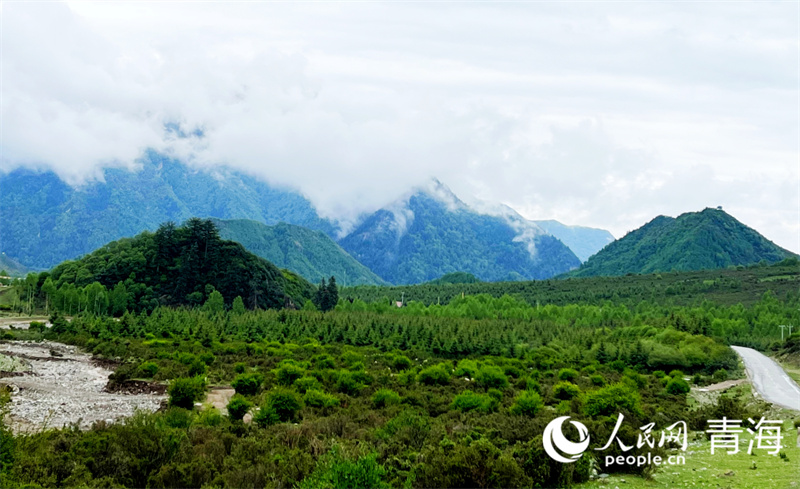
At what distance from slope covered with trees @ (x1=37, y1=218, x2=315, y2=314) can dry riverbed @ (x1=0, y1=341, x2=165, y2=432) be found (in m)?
41.3

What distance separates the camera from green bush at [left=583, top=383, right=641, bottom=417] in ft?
78.3

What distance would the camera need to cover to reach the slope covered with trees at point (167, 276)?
89.6 metres

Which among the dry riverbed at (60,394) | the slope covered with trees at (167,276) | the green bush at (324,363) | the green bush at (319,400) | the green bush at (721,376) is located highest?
the slope covered with trees at (167,276)

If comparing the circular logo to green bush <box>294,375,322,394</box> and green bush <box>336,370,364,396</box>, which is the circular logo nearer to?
green bush <box>294,375,322,394</box>

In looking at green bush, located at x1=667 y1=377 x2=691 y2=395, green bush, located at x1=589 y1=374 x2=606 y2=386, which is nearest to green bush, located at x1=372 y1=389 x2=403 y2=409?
green bush, located at x1=589 y1=374 x2=606 y2=386

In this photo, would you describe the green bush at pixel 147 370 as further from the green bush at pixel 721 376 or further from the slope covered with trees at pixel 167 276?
the slope covered with trees at pixel 167 276

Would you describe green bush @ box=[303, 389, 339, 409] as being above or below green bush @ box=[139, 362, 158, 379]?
above

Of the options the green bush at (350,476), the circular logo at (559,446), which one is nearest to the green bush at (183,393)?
the green bush at (350,476)

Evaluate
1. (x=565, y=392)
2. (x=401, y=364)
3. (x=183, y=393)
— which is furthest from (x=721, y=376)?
(x=183, y=393)

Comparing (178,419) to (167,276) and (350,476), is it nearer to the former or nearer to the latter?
(350,476)

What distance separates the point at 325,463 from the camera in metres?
13.5

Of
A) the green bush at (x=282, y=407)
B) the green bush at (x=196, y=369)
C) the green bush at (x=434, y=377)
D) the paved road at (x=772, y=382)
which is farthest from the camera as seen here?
the green bush at (x=196, y=369)

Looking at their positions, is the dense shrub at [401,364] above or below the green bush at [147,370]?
above

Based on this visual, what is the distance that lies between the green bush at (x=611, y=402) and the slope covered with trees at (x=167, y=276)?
7293cm
